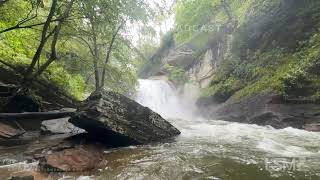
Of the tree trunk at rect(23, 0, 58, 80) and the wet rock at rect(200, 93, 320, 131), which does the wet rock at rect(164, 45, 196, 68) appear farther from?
the tree trunk at rect(23, 0, 58, 80)

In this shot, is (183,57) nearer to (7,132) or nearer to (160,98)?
(160,98)

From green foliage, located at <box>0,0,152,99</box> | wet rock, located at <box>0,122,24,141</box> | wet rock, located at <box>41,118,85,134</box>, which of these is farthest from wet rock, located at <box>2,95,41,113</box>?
wet rock, located at <box>0,122,24,141</box>

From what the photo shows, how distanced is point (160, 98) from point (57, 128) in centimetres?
1846

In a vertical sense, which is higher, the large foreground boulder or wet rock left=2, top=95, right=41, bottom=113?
wet rock left=2, top=95, right=41, bottom=113

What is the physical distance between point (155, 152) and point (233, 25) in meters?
19.3

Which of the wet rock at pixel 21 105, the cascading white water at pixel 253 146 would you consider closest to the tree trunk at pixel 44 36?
the wet rock at pixel 21 105

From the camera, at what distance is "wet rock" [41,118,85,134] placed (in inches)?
388

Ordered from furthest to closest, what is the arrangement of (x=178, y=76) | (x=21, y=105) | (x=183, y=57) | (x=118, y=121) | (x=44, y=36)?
(x=183, y=57) → (x=178, y=76) → (x=21, y=105) → (x=44, y=36) → (x=118, y=121)

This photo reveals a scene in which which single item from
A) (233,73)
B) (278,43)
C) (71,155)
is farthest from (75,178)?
(233,73)

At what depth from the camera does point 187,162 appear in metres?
6.26

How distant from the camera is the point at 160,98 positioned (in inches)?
1111

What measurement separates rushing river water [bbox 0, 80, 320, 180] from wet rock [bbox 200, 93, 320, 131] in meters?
1.12

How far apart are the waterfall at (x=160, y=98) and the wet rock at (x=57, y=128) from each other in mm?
15321

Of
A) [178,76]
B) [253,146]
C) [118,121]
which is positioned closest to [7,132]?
[118,121]
